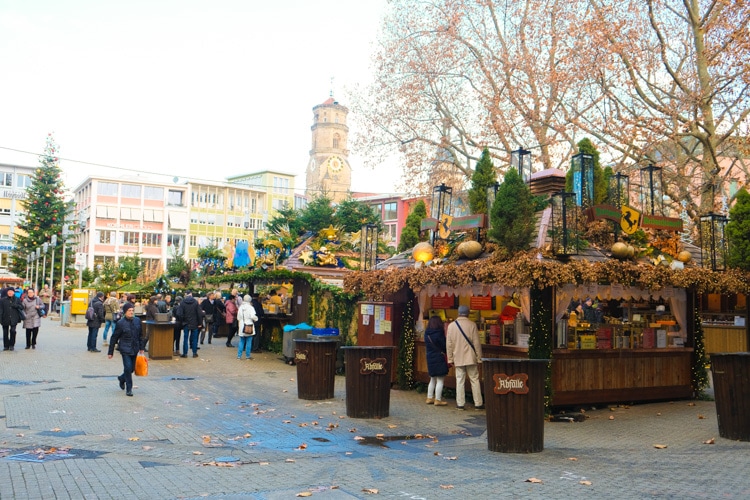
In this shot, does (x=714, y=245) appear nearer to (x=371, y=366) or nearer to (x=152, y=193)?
(x=371, y=366)

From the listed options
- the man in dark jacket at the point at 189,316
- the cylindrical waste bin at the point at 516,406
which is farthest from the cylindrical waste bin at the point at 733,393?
the man in dark jacket at the point at 189,316

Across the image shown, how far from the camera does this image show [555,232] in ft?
36.5

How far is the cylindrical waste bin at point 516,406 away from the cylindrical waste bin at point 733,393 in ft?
8.55

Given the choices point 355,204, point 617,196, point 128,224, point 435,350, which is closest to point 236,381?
point 435,350

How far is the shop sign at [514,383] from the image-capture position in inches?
326

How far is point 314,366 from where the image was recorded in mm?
12391

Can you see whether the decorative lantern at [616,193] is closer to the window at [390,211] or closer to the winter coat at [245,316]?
the winter coat at [245,316]

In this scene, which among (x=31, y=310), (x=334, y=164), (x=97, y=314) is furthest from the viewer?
(x=334, y=164)

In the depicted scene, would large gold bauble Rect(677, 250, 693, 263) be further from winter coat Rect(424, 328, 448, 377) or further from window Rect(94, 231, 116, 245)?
window Rect(94, 231, 116, 245)

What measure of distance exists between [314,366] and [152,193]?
8404cm

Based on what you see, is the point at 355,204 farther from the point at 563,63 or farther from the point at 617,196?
the point at 617,196

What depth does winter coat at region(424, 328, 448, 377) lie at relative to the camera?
1230 centimetres

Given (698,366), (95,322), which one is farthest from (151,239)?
(698,366)

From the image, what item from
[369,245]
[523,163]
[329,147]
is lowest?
[369,245]
